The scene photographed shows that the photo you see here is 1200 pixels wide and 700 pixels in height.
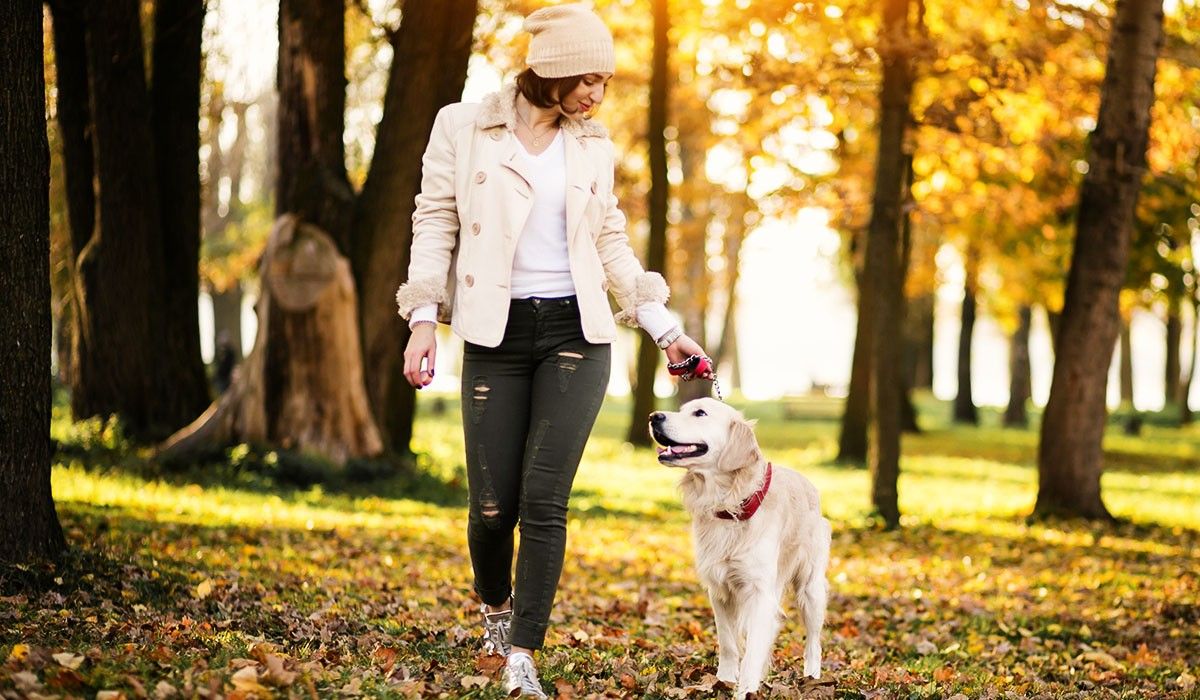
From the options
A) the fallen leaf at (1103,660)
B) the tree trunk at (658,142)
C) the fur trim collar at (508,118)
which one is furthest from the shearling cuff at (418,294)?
the tree trunk at (658,142)

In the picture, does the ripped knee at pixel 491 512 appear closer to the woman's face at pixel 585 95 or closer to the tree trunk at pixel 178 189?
the woman's face at pixel 585 95

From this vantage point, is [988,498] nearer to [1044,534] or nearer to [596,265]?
[1044,534]

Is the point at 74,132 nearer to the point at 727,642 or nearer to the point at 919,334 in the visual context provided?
the point at 727,642

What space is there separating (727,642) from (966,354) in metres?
26.2

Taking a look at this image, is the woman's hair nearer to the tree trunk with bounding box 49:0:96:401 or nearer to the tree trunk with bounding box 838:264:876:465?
the tree trunk with bounding box 49:0:96:401

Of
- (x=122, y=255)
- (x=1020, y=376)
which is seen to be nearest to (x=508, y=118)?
(x=122, y=255)

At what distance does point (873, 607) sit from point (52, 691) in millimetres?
5878

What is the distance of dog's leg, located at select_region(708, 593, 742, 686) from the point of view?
5562 mm

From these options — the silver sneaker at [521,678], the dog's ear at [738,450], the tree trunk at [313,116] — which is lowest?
the silver sneaker at [521,678]

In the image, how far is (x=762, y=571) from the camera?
17.7ft

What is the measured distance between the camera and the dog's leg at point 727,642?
5562mm

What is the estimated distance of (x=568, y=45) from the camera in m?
4.75

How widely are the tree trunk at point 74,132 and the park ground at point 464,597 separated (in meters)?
1.54

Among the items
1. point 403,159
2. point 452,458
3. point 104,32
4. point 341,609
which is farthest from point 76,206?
point 341,609
